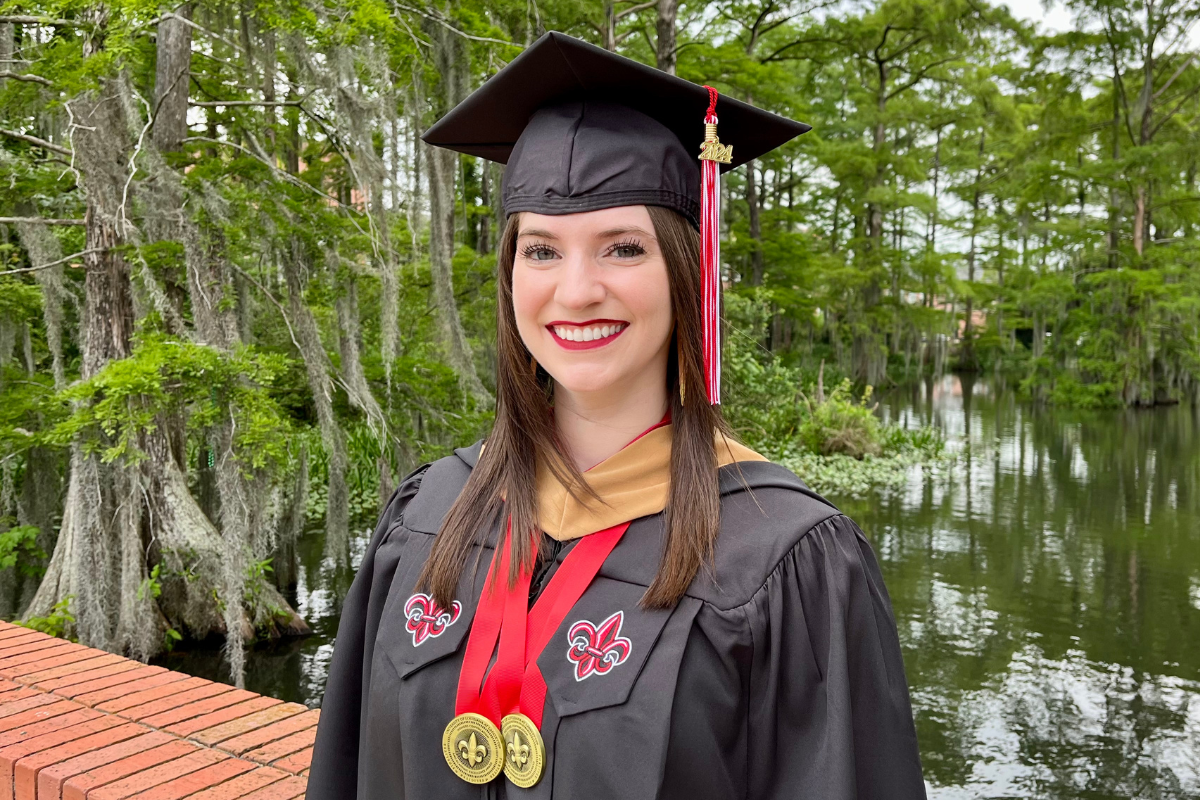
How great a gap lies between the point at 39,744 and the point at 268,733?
0.43 meters

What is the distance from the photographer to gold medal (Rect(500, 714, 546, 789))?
1.11 meters

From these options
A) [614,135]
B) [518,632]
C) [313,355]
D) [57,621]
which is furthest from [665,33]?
[518,632]

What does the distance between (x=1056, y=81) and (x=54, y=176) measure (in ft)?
67.1

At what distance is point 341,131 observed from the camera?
15.0 ft

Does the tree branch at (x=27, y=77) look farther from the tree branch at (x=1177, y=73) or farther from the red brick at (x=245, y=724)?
the tree branch at (x=1177, y=73)

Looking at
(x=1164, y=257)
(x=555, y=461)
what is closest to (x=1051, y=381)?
(x=1164, y=257)

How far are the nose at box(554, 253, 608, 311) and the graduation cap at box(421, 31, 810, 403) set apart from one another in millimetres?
70

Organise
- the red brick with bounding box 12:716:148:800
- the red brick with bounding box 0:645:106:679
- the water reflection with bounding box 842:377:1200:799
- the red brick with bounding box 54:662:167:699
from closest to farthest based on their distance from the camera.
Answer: the red brick with bounding box 12:716:148:800 → the red brick with bounding box 54:662:167:699 → the red brick with bounding box 0:645:106:679 → the water reflection with bounding box 842:377:1200:799

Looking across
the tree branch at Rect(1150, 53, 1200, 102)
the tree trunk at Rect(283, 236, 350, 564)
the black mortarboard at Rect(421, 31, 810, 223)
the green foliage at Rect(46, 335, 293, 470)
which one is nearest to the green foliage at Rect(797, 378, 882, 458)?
the tree trunk at Rect(283, 236, 350, 564)

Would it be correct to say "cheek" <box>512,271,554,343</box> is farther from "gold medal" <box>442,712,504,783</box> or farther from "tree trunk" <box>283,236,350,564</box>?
"tree trunk" <box>283,236,350,564</box>

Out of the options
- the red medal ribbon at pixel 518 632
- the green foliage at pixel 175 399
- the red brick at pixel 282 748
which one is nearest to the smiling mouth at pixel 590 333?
the red medal ribbon at pixel 518 632

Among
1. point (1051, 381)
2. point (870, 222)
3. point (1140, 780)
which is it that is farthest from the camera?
point (870, 222)

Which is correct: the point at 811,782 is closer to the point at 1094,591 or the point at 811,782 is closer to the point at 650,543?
the point at 650,543

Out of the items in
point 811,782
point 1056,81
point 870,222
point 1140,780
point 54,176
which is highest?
point 1056,81
